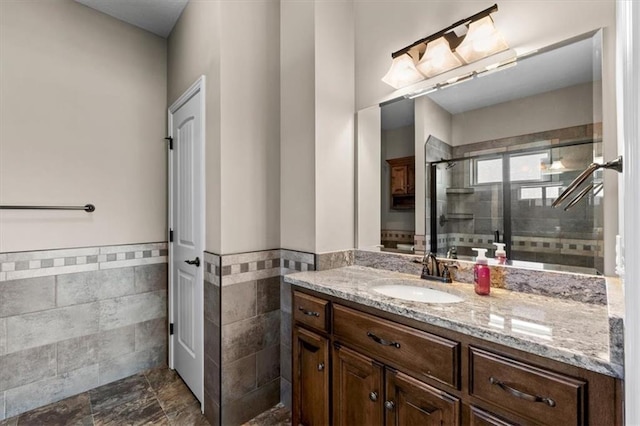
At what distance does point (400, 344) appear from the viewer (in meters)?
1.18

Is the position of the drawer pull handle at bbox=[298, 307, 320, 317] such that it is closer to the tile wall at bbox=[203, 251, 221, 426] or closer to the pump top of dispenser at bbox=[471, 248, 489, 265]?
the tile wall at bbox=[203, 251, 221, 426]

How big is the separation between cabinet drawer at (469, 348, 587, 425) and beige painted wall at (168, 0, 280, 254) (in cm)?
141

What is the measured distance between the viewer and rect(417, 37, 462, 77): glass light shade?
161cm

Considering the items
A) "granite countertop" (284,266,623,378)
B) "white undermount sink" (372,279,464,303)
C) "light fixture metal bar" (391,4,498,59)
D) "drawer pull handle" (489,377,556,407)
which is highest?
"light fixture metal bar" (391,4,498,59)

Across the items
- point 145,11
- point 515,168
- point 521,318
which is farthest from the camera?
point 145,11

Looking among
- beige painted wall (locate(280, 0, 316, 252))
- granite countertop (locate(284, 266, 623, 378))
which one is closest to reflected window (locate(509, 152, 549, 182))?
granite countertop (locate(284, 266, 623, 378))

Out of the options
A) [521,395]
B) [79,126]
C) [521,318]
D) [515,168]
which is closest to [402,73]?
[515,168]

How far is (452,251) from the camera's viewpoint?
1645mm

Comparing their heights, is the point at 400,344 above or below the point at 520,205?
below

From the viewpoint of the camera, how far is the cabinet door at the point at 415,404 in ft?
3.39

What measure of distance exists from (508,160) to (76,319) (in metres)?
2.95

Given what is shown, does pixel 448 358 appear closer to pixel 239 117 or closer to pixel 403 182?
pixel 403 182

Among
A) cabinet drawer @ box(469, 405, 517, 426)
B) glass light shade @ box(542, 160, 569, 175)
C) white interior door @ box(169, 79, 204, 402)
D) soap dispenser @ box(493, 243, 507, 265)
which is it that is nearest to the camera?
cabinet drawer @ box(469, 405, 517, 426)

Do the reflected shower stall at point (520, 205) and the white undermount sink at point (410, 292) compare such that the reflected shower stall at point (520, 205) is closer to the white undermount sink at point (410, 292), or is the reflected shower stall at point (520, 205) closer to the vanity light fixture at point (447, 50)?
the white undermount sink at point (410, 292)
